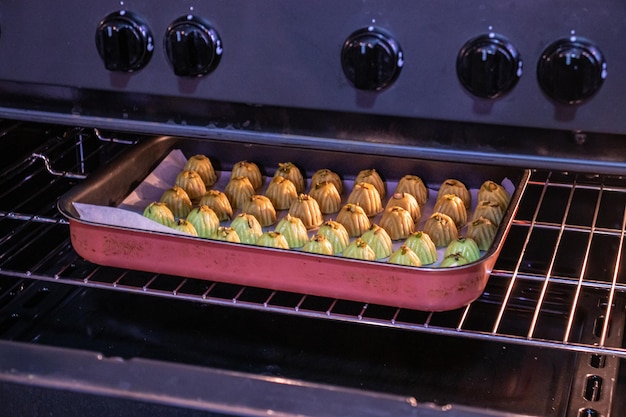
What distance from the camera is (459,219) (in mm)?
1504

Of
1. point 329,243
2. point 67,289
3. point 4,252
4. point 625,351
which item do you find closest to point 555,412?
point 625,351

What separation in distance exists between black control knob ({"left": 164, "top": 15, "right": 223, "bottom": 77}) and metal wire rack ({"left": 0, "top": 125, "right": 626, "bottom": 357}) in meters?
0.40

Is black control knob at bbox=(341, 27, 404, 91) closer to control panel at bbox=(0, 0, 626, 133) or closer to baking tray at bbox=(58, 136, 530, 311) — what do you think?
control panel at bbox=(0, 0, 626, 133)

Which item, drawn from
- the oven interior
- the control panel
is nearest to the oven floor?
the oven interior

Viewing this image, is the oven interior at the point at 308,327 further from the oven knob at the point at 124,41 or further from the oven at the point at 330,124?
the oven knob at the point at 124,41

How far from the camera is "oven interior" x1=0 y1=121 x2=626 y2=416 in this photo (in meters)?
0.97

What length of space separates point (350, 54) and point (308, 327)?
551 millimetres

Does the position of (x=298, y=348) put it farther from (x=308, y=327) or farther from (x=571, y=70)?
(x=571, y=70)

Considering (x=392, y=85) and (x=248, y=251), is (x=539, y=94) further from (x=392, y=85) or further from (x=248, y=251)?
(x=248, y=251)

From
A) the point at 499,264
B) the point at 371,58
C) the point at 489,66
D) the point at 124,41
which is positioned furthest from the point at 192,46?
the point at 499,264

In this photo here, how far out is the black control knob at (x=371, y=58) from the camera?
0.85 metres

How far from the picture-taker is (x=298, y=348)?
4.10 feet

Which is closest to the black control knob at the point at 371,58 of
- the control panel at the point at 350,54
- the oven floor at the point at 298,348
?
the control panel at the point at 350,54

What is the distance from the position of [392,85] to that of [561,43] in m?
0.16
